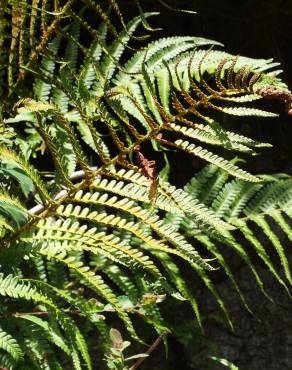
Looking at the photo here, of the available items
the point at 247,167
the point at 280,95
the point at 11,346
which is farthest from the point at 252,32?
the point at 11,346

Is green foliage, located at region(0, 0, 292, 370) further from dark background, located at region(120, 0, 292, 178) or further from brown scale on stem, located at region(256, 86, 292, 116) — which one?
dark background, located at region(120, 0, 292, 178)

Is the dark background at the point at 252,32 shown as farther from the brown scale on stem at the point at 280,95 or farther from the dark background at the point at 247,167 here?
the brown scale on stem at the point at 280,95

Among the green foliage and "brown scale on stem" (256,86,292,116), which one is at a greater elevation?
"brown scale on stem" (256,86,292,116)

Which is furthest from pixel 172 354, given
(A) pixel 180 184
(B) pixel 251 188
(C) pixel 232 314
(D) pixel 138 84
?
(D) pixel 138 84

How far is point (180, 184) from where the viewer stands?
230 cm

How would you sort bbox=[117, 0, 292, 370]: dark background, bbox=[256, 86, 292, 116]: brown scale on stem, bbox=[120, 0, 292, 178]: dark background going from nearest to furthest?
1. bbox=[256, 86, 292, 116]: brown scale on stem
2. bbox=[117, 0, 292, 370]: dark background
3. bbox=[120, 0, 292, 178]: dark background

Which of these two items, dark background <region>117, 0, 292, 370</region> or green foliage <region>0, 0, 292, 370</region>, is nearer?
green foliage <region>0, 0, 292, 370</region>

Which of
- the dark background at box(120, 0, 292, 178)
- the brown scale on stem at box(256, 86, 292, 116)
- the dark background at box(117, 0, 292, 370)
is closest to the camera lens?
the brown scale on stem at box(256, 86, 292, 116)

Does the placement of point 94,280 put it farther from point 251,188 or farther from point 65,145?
point 251,188

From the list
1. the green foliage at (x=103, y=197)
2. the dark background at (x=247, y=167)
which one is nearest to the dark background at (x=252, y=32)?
the dark background at (x=247, y=167)

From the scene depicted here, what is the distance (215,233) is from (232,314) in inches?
46.1

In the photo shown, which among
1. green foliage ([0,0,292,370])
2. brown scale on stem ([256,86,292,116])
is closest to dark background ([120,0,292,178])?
green foliage ([0,0,292,370])

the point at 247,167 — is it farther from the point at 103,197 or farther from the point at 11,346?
the point at 11,346

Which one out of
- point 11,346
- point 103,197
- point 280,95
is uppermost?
point 280,95
